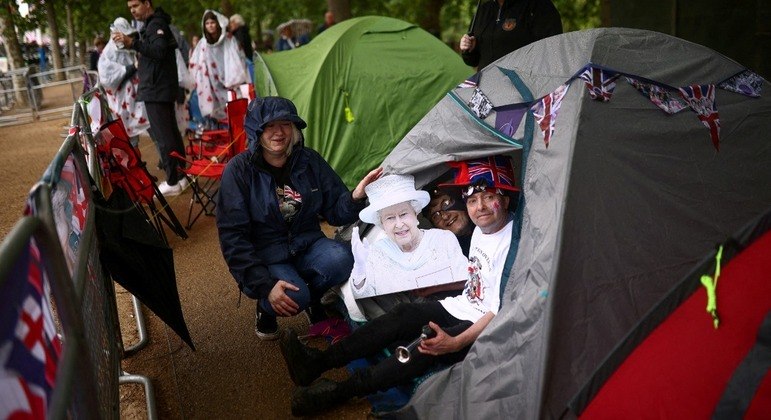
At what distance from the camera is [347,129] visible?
671cm

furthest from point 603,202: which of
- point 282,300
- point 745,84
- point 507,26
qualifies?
point 507,26

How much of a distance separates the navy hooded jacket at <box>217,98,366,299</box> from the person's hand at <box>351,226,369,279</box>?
0.47 feet

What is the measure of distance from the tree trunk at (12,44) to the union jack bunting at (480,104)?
566 inches

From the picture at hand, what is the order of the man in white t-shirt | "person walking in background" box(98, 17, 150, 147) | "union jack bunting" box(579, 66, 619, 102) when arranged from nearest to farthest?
"union jack bunting" box(579, 66, 619, 102)
the man in white t-shirt
"person walking in background" box(98, 17, 150, 147)

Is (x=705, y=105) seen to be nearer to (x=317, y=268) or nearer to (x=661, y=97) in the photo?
(x=661, y=97)

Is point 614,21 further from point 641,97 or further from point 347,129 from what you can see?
point 641,97

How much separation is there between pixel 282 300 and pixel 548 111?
163 cm

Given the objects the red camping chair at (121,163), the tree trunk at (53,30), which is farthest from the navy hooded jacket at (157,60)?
the tree trunk at (53,30)

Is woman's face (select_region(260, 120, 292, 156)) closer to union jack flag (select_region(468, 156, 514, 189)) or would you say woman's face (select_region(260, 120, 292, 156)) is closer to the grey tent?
union jack flag (select_region(468, 156, 514, 189))

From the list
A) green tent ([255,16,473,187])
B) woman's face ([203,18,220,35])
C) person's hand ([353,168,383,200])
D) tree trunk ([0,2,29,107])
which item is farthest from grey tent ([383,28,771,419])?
tree trunk ([0,2,29,107])

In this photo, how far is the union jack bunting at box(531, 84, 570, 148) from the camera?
117 inches

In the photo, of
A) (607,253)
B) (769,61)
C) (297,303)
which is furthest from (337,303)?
(769,61)

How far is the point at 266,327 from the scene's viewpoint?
13.4ft

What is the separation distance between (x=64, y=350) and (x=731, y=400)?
190cm
